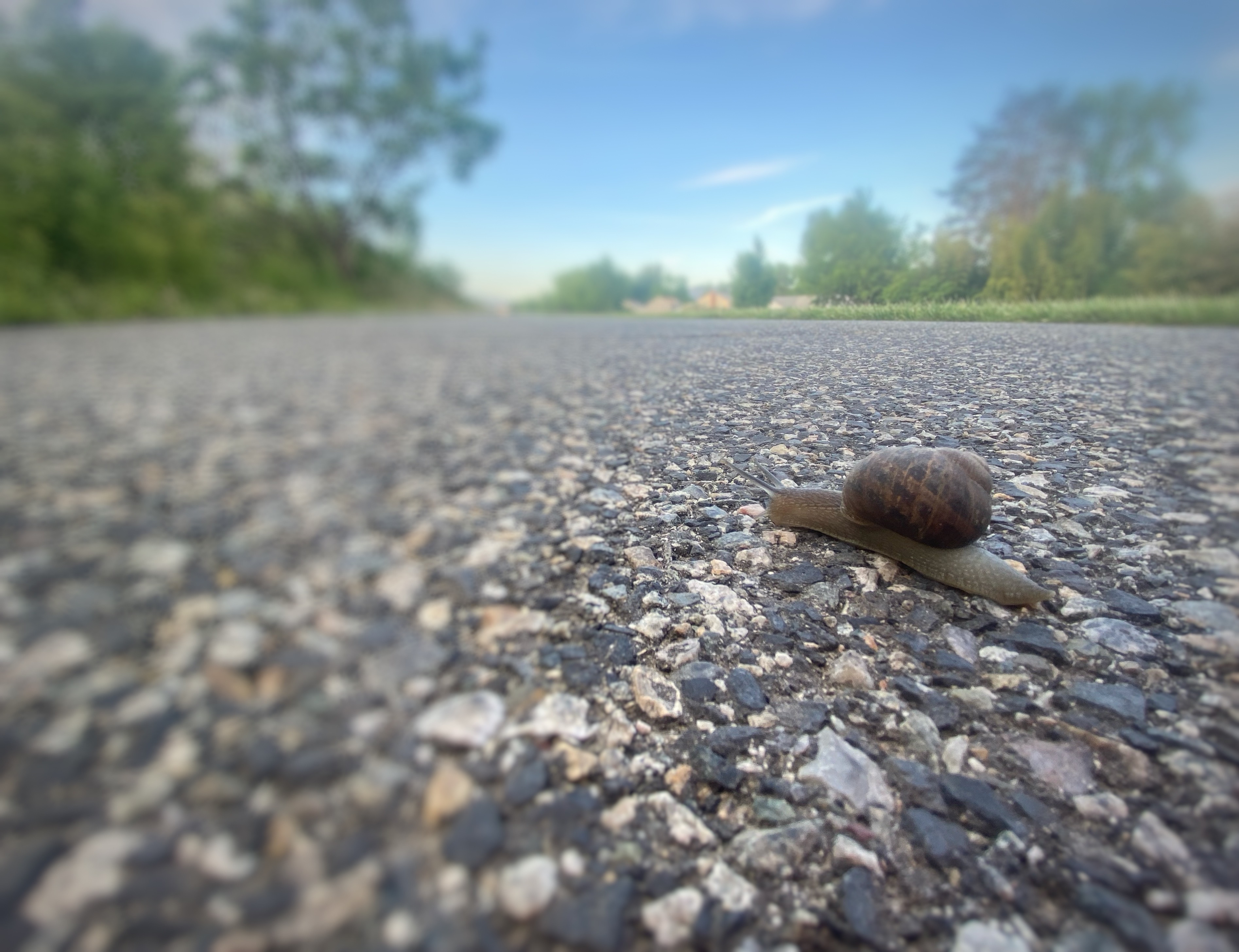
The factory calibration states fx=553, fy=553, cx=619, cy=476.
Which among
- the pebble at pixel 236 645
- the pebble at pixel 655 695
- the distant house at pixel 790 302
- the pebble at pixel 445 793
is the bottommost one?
the pebble at pixel 655 695

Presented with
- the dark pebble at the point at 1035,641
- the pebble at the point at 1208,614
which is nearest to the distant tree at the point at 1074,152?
the pebble at the point at 1208,614

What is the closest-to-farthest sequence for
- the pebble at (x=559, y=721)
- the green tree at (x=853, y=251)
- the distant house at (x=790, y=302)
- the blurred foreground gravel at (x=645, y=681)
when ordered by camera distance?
the blurred foreground gravel at (x=645, y=681) → the pebble at (x=559, y=721) → the green tree at (x=853, y=251) → the distant house at (x=790, y=302)

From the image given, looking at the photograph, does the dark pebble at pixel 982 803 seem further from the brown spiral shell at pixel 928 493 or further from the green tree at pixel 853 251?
the green tree at pixel 853 251

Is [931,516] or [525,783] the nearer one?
[525,783]

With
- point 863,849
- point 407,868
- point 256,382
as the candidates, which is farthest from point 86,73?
point 863,849

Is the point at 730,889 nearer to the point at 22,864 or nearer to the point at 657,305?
the point at 22,864

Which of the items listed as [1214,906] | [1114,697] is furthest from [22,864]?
[1114,697]

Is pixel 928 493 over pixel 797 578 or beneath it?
over
